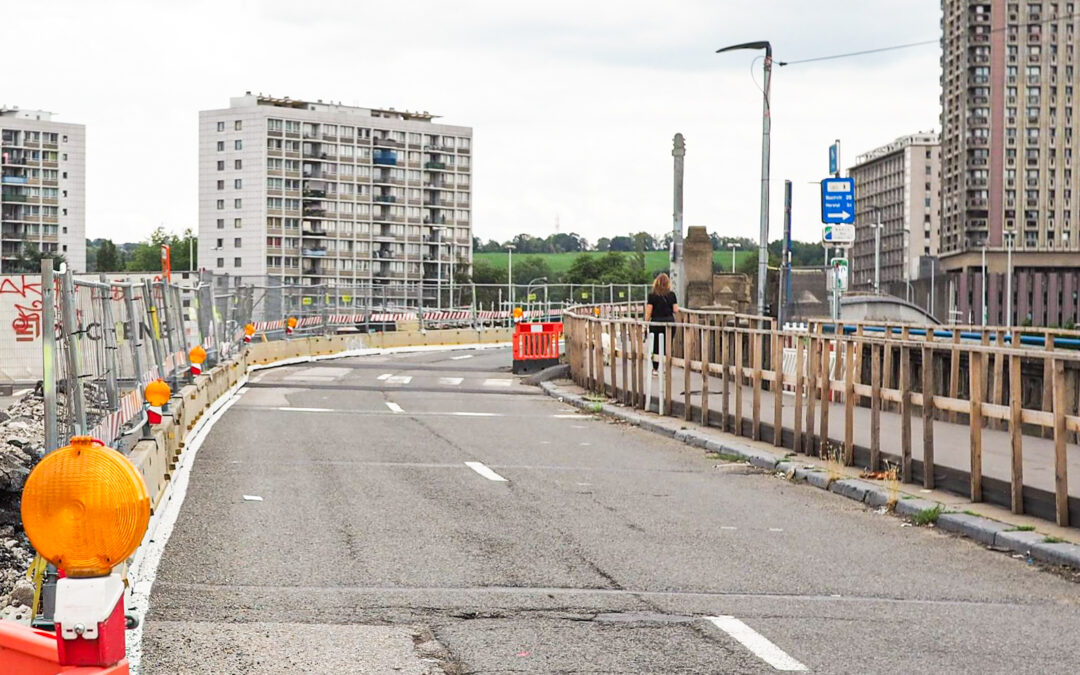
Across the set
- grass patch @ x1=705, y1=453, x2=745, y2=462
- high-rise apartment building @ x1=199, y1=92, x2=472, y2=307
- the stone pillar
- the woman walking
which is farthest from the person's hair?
high-rise apartment building @ x1=199, y1=92, x2=472, y2=307

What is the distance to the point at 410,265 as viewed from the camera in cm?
16962

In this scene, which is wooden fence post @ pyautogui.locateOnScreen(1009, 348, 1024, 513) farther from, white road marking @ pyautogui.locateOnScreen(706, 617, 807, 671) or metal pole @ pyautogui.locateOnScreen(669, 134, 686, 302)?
metal pole @ pyautogui.locateOnScreen(669, 134, 686, 302)

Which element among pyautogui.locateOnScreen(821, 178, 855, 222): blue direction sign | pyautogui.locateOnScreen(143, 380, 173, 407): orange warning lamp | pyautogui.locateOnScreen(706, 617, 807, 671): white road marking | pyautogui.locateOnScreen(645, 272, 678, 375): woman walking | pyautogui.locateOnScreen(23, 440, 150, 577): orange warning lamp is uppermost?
pyautogui.locateOnScreen(821, 178, 855, 222): blue direction sign

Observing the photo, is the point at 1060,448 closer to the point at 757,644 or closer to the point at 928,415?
the point at 928,415

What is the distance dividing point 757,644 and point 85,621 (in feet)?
12.9

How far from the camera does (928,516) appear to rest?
37.6 ft

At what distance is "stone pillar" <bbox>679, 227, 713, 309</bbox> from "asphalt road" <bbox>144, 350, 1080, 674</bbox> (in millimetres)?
26050

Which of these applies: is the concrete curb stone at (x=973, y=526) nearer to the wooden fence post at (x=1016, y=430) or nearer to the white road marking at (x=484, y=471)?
the wooden fence post at (x=1016, y=430)

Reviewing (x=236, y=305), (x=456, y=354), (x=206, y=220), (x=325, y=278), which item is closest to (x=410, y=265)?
(x=325, y=278)

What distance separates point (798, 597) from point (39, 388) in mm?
13977

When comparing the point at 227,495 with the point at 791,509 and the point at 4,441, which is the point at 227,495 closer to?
the point at 4,441

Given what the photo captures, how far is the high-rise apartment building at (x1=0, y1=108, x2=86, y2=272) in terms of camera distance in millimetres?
169000

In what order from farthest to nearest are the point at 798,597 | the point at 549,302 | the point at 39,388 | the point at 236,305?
the point at 549,302 → the point at 236,305 → the point at 39,388 → the point at 798,597

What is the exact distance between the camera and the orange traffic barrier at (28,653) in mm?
3957
